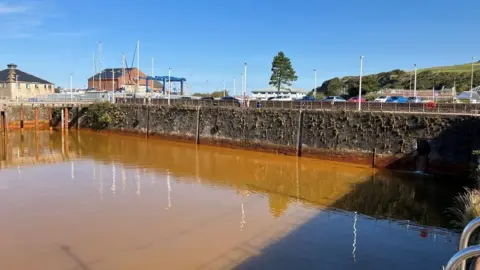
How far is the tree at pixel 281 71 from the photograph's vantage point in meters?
72.8

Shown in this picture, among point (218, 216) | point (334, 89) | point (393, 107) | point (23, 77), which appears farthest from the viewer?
point (334, 89)

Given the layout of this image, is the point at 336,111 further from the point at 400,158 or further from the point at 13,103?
the point at 13,103

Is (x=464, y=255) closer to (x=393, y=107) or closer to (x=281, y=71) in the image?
→ (x=393, y=107)

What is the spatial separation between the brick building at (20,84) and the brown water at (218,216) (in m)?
41.4

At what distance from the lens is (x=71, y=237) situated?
1163 cm

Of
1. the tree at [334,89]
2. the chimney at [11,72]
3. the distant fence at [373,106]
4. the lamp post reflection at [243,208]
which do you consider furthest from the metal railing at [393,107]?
the tree at [334,89]

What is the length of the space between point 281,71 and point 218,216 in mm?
61200

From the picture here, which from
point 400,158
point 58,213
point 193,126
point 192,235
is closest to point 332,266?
point 192,235

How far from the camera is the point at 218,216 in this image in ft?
45.9

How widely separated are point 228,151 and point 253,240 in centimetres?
1885

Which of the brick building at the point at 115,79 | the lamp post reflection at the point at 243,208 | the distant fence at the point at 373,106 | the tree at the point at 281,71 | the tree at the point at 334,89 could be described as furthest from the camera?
the tree at the point at 334,89

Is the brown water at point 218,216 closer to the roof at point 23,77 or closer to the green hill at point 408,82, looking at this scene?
the roof at point 23,77

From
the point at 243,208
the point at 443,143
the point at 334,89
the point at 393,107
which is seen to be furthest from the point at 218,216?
the point at 334,89

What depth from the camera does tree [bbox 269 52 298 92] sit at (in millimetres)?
72750
